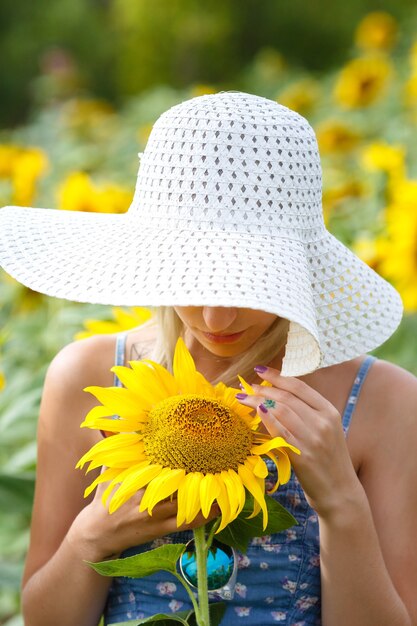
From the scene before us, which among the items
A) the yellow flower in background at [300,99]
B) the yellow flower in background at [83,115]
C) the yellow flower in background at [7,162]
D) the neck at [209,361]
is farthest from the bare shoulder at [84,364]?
the yellow flower in background at [83,115]

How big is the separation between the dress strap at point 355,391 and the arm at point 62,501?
34 cm

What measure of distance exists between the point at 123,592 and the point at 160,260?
0.55 metres

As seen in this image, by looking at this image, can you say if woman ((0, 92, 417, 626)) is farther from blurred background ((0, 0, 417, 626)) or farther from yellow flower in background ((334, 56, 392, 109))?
yellow flower in background ((334, 56, 392, 109))

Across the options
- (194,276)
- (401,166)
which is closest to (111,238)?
(194,276)

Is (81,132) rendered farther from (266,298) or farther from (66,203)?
(266,298)

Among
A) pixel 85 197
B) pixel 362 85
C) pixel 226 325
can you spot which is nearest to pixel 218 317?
pixel 226 325

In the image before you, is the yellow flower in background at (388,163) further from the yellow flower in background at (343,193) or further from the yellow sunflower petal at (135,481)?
the yellow sunflower petal at (135,481)

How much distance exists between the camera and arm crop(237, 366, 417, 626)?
128cm

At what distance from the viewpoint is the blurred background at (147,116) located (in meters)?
2.35

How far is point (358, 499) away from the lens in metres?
1.36

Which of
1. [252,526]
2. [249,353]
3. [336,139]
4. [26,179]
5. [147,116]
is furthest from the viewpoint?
[147,116]

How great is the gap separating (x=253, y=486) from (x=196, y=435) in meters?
0.08

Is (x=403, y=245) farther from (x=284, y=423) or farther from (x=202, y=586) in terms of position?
(x=202, y=586)

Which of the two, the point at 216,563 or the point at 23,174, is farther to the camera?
the point at 23,174
